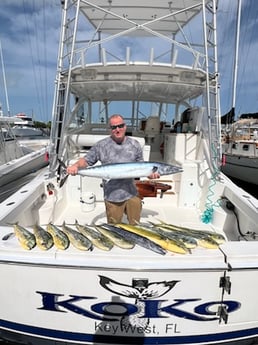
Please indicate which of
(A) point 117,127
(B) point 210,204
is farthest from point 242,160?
(A) point 117,127

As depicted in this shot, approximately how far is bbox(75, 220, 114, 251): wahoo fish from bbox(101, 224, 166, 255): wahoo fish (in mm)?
118

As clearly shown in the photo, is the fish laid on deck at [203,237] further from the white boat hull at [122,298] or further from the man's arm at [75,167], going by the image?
the man's arm at [75,167]

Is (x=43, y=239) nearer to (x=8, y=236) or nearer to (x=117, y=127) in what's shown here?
(x=8, y=236)

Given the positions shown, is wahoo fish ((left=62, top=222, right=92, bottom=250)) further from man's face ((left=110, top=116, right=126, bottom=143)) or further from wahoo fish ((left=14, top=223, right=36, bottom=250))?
man's face ((left=110, top=116, right=126, bottom=143))

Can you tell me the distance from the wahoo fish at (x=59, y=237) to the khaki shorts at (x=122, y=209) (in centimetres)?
87

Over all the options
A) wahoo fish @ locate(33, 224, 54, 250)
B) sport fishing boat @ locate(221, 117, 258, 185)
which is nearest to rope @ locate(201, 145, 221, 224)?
wahoo fish @ locate(33, 224, 54, 250)

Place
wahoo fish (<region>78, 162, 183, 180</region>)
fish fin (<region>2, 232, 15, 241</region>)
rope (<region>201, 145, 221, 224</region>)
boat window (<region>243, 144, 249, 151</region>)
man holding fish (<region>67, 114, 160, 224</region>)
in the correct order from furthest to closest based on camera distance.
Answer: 1. boat window (<region>243, 144, 249, 151</region>)
2. rope (<region>201, 145, 221, 224</region>)
3. man holding fish (<region>67, 114, 160, 224</region>)
4. wahoo fish (<region>78, 162, 183, 180</region>)
5. fish fin (<region>2, 232, 15, 241</region>)

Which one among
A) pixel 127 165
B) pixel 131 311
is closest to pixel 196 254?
pixel 131 311

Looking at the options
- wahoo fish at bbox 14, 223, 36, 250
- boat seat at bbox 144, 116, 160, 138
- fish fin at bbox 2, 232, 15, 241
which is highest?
boat seat at bbox 144, 116, 160, 138

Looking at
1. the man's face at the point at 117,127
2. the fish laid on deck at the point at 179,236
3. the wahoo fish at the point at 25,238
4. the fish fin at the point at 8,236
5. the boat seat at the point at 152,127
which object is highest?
the boat seat at the point at 152,127

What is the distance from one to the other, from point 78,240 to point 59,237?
14cm

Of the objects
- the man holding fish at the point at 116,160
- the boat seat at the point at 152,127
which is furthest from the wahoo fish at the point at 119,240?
the boat seat at the point at 152,127

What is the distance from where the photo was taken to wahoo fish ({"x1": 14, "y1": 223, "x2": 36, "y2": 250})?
199 cm

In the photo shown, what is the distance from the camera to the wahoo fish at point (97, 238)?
2.02 m
